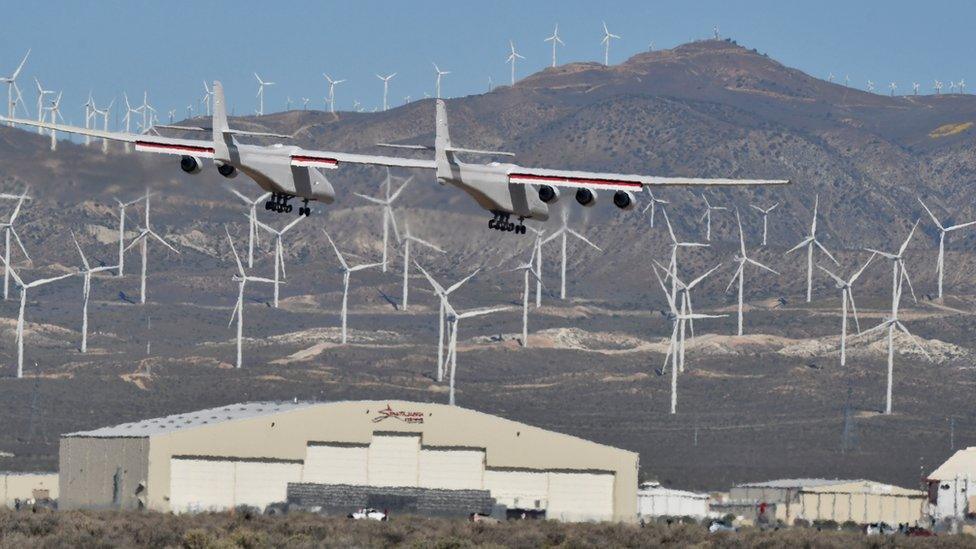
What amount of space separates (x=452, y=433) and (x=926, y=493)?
47.2 m

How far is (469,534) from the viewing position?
112062 millimetres

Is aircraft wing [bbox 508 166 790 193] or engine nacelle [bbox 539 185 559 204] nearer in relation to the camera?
aircraft wing [bbox 508 166 790 193]

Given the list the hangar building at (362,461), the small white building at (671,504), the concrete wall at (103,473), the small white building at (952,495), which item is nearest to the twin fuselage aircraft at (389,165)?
the concrete wall at (103,473)

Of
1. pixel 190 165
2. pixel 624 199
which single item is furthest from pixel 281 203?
pixel 624 199

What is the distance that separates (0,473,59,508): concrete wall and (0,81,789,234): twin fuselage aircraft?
90295 mm

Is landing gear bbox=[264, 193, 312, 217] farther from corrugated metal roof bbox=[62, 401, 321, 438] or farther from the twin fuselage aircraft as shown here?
→ corrugated metal roof bbox=[62, 401, 321, 438]

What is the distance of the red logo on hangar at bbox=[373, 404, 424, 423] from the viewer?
554 ft

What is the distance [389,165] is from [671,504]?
290 ft

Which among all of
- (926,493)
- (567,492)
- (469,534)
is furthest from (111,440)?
(926,493)

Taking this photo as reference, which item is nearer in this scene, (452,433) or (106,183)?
(106,183)

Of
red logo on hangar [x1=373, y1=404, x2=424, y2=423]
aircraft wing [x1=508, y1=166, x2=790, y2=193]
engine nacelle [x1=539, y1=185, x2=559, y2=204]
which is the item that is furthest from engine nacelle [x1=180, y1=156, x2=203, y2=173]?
red logo on hangar [x1=373, y1=404, x2=424, y2=423]

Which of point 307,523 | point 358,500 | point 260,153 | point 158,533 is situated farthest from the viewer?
point 358,500

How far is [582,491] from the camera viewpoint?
167m

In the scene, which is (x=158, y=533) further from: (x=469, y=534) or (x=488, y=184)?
(x=488, y=184)
